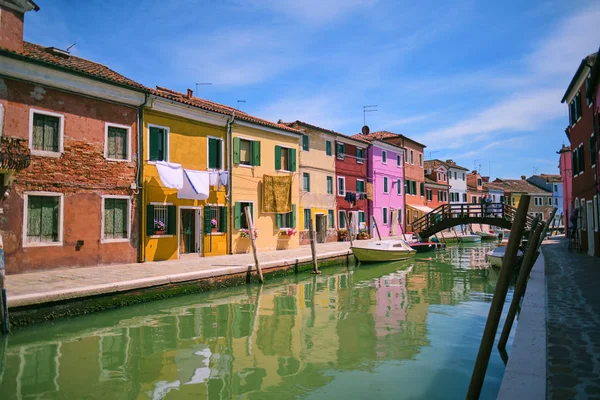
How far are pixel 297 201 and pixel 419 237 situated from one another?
10.8 meters

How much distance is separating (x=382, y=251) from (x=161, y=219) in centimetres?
1080

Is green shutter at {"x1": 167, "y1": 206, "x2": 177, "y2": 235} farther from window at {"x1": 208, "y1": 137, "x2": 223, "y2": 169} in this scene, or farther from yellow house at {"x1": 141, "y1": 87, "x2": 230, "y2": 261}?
window at {"x1": 208, "y1": 137, "x2": 223, "y2": 169}

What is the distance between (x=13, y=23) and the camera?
12273mm

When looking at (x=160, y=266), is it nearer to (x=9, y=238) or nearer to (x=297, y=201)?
(x=9, y=238)

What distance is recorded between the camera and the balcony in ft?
34.4

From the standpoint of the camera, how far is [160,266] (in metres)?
13.8

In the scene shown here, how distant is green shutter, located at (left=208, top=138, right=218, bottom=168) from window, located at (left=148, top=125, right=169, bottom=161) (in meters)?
2.22

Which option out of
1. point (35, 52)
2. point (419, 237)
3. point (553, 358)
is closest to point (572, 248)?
point (419, 237)

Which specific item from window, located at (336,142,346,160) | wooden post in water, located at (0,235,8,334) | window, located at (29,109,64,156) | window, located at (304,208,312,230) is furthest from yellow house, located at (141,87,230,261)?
window, located at (336,142,346,160)

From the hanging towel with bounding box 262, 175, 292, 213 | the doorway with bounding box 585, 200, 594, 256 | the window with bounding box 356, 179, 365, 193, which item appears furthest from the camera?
the window with bounding box 356, 179, 365, 193

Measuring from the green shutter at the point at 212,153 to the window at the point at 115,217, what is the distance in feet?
14.2

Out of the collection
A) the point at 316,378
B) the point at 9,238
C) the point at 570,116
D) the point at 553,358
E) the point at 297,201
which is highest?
the point at 570,116

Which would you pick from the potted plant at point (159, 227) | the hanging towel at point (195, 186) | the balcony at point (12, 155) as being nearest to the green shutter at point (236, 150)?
the hanging towel at point (195, 186)

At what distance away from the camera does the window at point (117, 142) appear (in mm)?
14125
